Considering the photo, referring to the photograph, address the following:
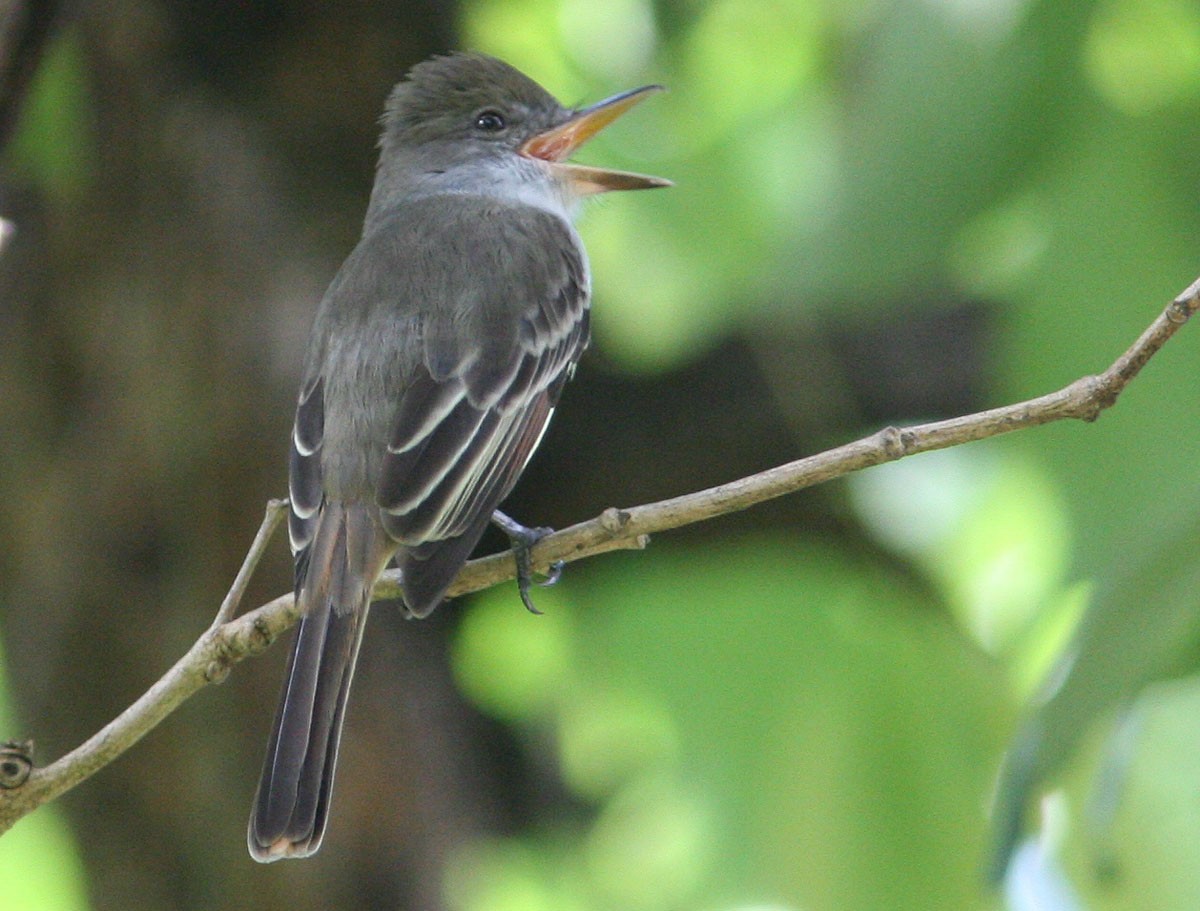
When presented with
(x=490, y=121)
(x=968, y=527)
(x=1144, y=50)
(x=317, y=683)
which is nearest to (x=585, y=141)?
(x=490, y=121)

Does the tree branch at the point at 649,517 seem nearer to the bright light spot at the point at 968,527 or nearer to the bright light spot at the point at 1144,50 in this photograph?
the bright light spot at the point at 1144,50

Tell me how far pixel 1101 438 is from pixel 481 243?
147 cm

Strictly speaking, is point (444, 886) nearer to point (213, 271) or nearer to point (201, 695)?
point (201, 695)

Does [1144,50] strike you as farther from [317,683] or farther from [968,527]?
[317,683]

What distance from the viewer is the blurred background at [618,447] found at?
2.62m

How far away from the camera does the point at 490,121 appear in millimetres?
4051

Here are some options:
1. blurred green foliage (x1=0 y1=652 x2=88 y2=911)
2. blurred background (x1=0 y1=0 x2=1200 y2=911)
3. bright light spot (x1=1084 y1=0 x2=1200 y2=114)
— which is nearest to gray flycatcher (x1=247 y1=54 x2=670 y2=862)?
blurred background (x1=0 y1=0 x2=1200 y2=911)

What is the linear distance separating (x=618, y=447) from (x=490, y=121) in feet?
3.10

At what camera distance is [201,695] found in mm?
3479

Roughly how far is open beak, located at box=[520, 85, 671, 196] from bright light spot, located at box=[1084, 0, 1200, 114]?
851 mm

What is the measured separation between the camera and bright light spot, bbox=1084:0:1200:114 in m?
2.51

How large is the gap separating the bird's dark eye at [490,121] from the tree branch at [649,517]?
207 cm

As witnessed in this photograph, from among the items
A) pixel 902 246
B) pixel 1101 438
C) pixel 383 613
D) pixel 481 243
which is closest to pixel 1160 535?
pixel 1101 438

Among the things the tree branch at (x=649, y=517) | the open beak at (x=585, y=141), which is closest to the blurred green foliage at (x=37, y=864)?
the open beak at (x=585, y=141)
